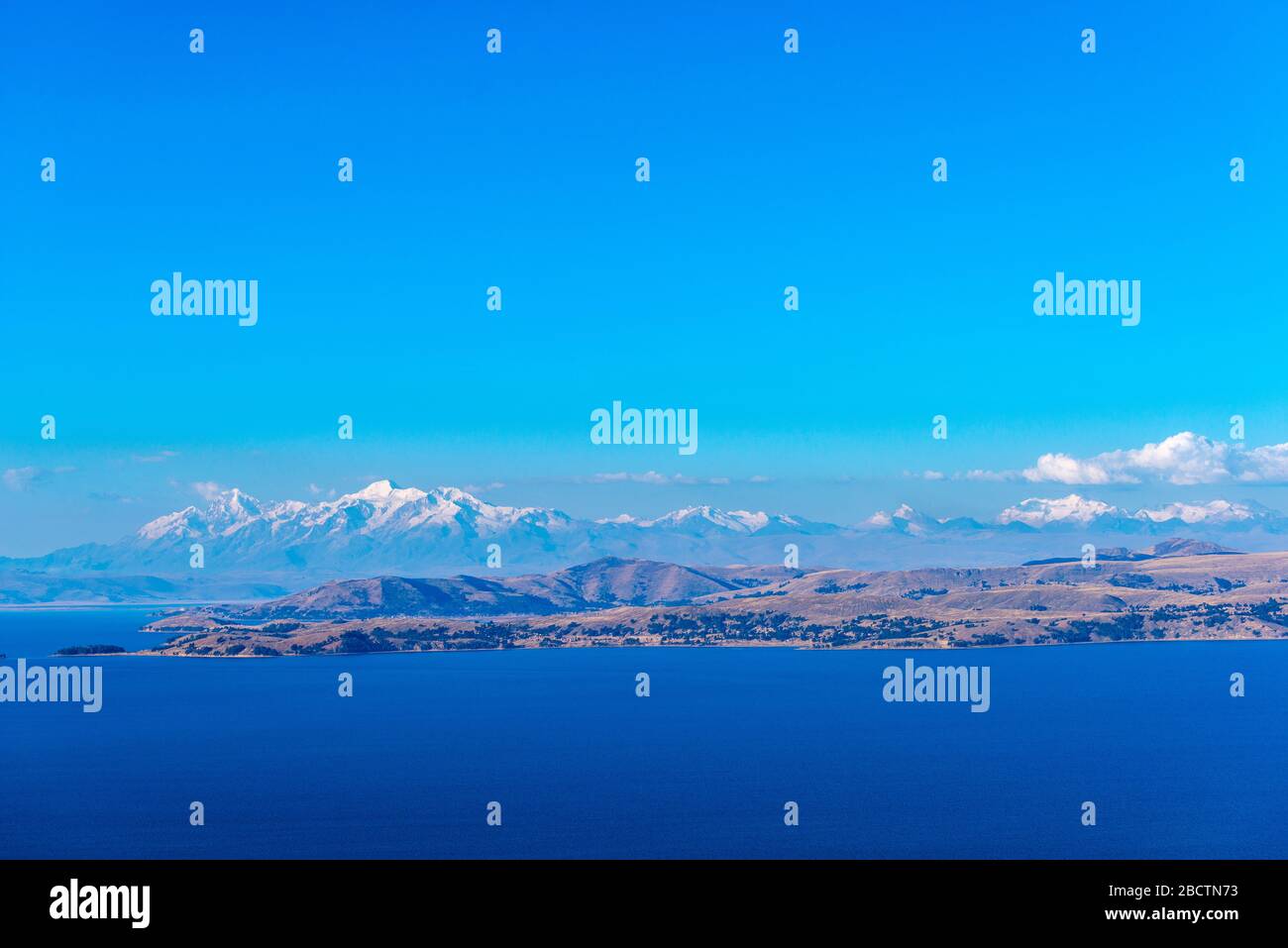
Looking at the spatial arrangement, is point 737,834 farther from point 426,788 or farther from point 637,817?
point 426,788

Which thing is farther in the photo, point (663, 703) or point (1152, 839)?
point (663, 703)

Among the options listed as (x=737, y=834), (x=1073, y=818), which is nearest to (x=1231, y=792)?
(x=1073, y=818)
